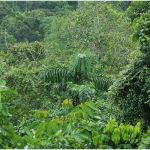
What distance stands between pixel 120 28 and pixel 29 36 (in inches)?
484

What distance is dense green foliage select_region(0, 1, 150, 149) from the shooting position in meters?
5.53

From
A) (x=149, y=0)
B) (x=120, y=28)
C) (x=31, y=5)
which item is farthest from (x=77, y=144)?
(x=31, y=5)

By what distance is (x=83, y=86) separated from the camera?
445 inches

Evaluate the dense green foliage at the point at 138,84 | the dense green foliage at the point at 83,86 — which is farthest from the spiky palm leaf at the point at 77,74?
the dense green foliage at the point at 138,84

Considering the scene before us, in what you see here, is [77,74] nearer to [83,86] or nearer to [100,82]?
[100,82]

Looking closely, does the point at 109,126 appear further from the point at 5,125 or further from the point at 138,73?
the point at 138,73

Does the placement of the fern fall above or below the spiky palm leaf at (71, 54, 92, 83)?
below

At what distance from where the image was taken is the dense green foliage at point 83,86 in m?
5.53

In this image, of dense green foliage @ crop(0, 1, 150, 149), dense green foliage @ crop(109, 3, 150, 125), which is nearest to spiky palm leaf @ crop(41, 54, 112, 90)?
dense green foliage @ crop(0, 1, 150, 149)

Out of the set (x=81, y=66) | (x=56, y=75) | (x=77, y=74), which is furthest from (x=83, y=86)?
(x=56, y=75)

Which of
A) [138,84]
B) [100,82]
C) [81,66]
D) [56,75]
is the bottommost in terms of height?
[100,82]

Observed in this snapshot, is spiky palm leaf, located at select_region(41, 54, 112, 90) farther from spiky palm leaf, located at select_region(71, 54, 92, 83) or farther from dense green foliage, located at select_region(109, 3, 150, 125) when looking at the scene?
dense green foliage, located at select_region(109, 3, 150, 125)

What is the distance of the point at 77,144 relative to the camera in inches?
213

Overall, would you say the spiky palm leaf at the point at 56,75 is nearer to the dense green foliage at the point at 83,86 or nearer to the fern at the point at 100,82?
the dense green foliage at the point at 83,86
